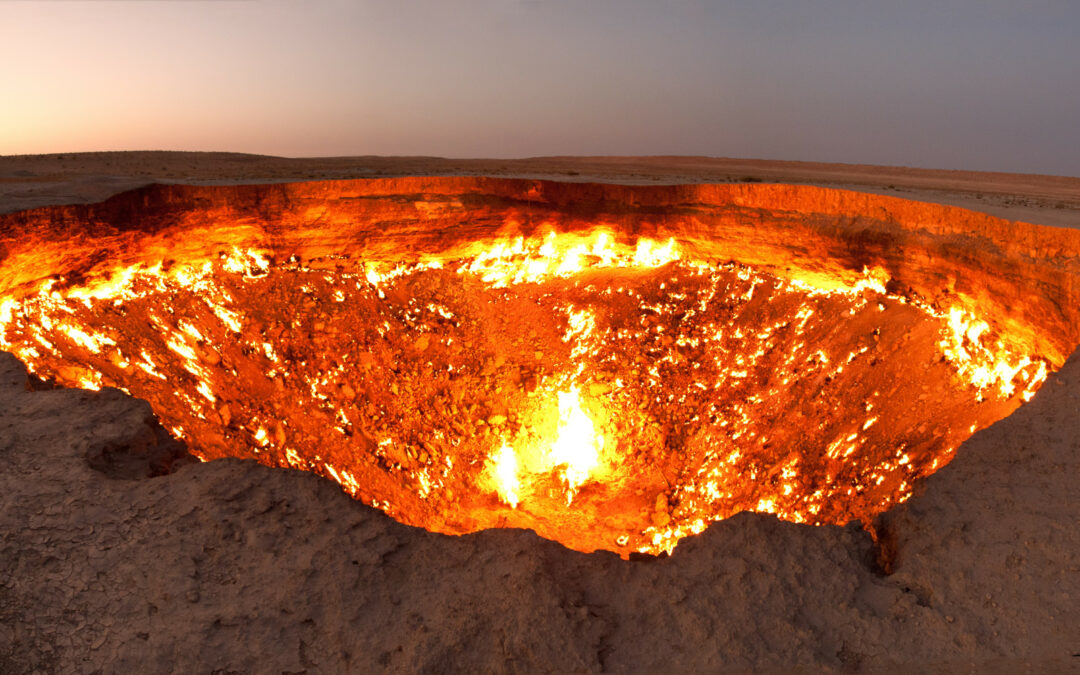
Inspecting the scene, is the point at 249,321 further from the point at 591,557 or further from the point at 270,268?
the point at 591,557

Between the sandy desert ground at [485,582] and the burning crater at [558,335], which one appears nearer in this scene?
the sandy desert ground at [485,582]

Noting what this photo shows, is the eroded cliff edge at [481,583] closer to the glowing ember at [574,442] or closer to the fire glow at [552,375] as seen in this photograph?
the fire glow at [552,375]

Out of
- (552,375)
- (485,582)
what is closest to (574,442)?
(552,375)

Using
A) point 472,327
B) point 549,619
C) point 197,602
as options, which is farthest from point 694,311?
point 197,602

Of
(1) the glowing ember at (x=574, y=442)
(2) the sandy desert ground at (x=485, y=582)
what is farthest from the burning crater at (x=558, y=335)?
(2) the sandy desert ground at (x=485, y=582)

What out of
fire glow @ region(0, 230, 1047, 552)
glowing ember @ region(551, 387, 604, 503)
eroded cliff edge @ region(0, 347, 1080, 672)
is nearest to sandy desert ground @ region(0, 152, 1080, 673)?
eroded cliff edge @ region(0, 347, 1080, 672)
